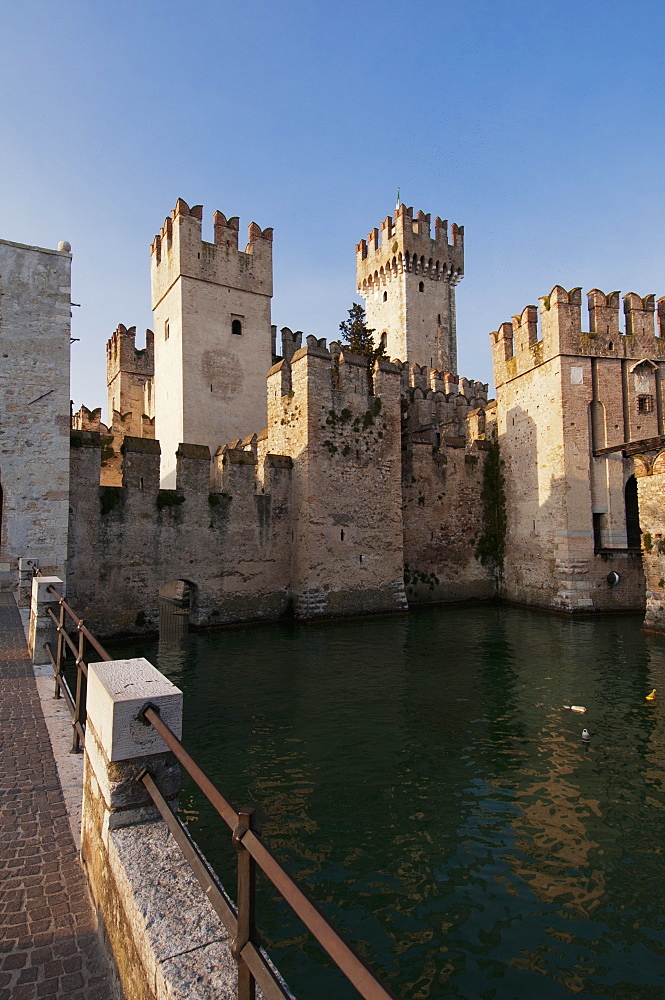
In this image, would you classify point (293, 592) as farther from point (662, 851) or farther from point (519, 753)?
point (662, 851)

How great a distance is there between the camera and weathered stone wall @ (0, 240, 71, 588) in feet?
41.7

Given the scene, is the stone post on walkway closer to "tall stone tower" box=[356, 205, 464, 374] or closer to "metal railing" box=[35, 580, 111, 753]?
"metal railing" box=[35, 580, 111, 753]

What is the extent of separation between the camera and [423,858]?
A: 5340mm

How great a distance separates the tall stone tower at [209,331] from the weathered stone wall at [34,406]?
369 inches

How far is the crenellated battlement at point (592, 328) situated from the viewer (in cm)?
1925

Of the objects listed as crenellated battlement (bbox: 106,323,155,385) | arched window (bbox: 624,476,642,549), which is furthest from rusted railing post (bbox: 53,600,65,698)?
crenellated battlement (bbox: 106,323,155,385)

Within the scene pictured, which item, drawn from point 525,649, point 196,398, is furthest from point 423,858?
point 196,398

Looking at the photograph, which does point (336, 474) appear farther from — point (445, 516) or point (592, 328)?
point (592, 328)

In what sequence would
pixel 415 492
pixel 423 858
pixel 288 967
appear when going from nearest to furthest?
pixel 288 967
pixel 423 858
pixel 415 492

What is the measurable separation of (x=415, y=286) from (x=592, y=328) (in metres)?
24.7

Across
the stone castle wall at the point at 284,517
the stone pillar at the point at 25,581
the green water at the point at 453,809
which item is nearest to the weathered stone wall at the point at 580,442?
the stone castle wall at the point at 284,517

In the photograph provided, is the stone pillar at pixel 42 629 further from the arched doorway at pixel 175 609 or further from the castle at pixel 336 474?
the arched doorway at pixel 175 609

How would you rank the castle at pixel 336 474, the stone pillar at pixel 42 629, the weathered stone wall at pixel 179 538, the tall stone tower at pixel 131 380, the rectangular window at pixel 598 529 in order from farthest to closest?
the tall stone tower at pixel 131 380 → the rectangular window at pixel 598 529 → the castle at pixel 336 474 → the weathered stone wall at pixel 179 538 → the stone pillar at pixel 42 629

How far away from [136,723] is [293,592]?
14600 millimetres
